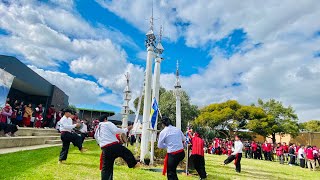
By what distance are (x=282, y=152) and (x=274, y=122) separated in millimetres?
28110

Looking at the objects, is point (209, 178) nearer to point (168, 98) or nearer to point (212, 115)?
point (168, 98)

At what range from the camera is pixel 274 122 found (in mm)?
52938

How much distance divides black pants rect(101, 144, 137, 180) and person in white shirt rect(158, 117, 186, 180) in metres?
1.03

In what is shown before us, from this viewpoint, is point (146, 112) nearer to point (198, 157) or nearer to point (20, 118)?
point (198, 157)

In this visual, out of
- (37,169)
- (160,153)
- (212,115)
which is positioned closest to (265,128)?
(212,115)

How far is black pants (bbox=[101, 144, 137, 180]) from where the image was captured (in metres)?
6.47

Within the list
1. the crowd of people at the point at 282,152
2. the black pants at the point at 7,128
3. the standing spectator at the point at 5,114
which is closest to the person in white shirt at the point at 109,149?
the black pants at the point at 7,128

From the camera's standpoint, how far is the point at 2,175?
6965 mm

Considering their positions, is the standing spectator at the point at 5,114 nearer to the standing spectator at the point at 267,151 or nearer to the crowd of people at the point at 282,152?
the crowd of people at the point at 282,152

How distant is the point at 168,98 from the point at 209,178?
38.3m

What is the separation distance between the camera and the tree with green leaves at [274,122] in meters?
49.1

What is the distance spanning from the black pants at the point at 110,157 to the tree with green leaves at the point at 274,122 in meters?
45.4

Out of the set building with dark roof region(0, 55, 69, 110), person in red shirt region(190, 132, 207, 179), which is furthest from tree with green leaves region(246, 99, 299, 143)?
person in red shirt region(190, 132, 207, 179)

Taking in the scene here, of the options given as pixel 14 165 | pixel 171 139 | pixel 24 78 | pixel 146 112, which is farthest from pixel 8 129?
pixel 24 78
